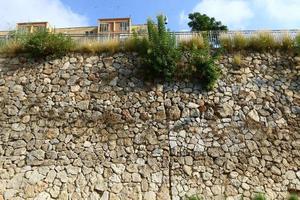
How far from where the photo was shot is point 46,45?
36.8 ft

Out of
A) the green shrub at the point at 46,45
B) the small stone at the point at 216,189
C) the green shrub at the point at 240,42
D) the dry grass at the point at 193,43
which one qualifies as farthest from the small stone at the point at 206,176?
the green shrub at the point at 46,45

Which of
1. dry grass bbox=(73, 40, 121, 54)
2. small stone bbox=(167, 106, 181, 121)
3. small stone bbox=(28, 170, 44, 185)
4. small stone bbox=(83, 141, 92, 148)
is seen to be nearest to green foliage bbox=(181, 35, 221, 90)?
small stone bbox=(167, 106, 181, 121)

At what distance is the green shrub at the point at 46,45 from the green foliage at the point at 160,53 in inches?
84.7

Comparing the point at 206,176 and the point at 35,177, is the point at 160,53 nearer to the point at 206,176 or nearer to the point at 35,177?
the point at 206,176

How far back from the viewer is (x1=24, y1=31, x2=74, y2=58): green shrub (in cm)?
1121

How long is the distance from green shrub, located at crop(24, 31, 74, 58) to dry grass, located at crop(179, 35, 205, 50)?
3.09 meters

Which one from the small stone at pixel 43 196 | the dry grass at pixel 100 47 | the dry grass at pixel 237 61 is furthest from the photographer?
the dry grass at pixel 100 47

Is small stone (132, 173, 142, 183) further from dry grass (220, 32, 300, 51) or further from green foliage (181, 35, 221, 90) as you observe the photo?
dry grass (220, 32, 300, 51)

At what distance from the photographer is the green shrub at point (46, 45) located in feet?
36.8

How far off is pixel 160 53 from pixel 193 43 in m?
1.07

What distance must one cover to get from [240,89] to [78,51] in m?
4.53

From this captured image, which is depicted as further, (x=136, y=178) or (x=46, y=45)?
(x=46, y=45)

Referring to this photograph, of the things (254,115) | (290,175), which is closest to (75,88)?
(254,115)

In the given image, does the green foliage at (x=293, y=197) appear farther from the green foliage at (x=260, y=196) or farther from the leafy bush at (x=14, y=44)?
the leafy bush at (x=14, y=44)
